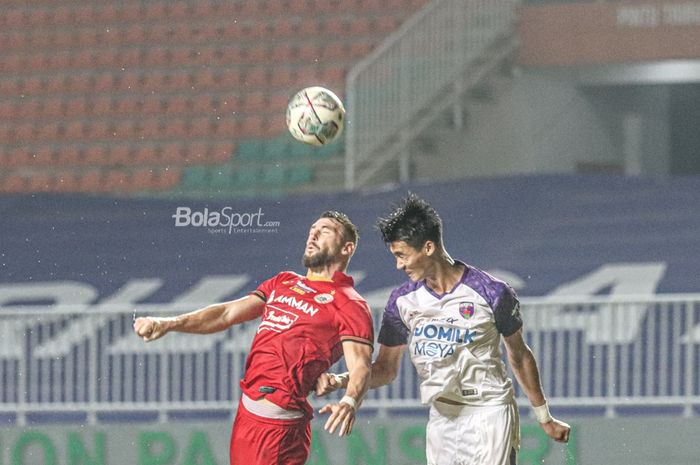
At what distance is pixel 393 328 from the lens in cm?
555

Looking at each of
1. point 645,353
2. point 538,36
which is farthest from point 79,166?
point 645,353

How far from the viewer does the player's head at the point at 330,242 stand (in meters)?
5.80

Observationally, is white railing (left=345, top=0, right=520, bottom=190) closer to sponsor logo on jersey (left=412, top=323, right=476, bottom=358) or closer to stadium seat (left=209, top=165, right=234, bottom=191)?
stadium seat (left=209, top=165, right=234, bottom=191)

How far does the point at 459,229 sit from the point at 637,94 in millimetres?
6607

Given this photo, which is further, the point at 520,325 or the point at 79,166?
the point at 79,166

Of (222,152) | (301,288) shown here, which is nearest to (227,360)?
(301,288)

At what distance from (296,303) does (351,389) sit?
61cm

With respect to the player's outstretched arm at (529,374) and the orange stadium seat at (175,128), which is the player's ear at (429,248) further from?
the orange stadium seat at (175,128)

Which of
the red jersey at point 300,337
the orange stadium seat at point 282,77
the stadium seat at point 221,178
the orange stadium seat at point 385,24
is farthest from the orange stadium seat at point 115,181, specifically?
the red jersey at point 300,337

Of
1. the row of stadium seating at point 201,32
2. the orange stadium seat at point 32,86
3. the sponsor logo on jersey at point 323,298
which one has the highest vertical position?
the row of stadium seating at point 201,32

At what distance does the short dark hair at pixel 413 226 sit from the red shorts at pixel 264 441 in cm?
93

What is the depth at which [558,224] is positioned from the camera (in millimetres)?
11672

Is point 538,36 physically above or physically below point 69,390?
above

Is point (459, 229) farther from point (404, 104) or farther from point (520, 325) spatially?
point (520, 325)
